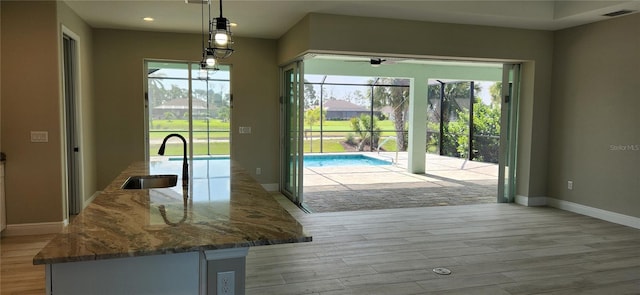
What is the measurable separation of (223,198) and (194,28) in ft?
14.5

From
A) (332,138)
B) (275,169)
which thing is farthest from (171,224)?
(332,138)

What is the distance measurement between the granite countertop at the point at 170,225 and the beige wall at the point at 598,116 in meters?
4.85

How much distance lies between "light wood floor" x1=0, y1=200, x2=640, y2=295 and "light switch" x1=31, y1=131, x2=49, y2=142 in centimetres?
105

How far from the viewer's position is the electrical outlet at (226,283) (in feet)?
5.64

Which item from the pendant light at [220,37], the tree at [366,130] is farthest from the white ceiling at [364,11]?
the tree at [366,130]

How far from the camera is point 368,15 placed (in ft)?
17.1

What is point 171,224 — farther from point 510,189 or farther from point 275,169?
point 510,189

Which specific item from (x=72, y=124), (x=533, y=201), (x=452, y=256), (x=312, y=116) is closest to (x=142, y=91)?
(x=72, y=124)

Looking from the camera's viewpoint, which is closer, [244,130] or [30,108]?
[30,108]

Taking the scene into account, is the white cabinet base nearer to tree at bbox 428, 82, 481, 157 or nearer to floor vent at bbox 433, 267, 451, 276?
floor vent at bbox 433, 267, 451, 276

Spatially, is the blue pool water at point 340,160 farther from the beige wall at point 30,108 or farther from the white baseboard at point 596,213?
the beige wall at point 30,108

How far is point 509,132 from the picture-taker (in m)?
6.47

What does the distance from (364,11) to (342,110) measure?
31.6ft

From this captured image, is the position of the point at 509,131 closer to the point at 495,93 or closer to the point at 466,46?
the point at 466,46
